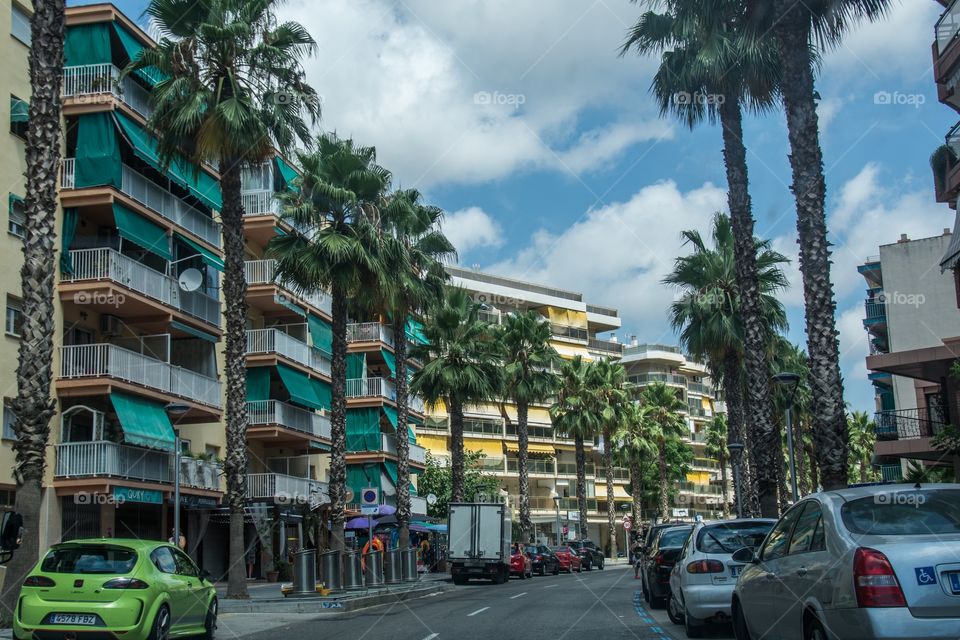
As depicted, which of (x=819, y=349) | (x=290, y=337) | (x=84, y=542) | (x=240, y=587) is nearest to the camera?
(x=84, y=542)

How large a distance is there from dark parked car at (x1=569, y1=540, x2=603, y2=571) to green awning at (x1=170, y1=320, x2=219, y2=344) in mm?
26504

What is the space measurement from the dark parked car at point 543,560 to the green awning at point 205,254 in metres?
18.6

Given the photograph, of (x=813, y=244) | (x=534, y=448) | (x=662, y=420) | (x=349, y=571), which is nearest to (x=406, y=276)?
(x=349, y=571)

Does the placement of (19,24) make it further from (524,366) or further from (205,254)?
(524,366)

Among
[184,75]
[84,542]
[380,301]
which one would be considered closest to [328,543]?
[380,301]

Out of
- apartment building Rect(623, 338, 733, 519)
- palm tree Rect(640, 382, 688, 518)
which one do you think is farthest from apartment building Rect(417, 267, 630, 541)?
palm tree Rect(640, 382, 688, 518)

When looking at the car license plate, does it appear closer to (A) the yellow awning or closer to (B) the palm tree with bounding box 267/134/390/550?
(B) the palm tree with bounding box 267/134/390/550

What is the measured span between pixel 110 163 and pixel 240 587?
Result: 13176mm

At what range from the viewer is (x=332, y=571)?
25.3m

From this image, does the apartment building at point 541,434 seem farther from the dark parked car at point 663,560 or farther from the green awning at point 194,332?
the dark parked car at point 663,560

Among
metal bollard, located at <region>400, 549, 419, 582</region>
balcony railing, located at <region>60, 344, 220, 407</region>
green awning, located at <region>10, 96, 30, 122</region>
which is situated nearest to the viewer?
green awning, located at <region>10, 96, 30, 122</region>

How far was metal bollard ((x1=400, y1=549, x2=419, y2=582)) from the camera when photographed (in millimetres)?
32531

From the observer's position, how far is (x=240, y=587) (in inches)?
922

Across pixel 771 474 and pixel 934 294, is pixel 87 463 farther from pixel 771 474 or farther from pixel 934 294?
pixel 934 294
